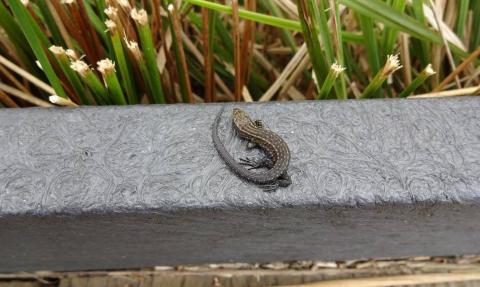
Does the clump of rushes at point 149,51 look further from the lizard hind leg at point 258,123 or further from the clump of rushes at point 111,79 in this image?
the lizard hind leg at point 258,123

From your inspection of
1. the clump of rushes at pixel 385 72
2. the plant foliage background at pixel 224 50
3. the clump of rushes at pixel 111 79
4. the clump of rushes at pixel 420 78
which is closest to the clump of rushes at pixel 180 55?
the plant foliage background at pixel 224 50

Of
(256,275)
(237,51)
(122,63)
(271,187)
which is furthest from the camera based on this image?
(256,275)

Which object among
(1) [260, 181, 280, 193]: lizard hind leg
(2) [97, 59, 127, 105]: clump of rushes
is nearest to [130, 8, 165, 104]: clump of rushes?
(2) [97, 59, 127, 105]: clump of rushes

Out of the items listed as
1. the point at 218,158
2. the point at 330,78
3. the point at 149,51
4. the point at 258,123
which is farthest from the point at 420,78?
the point at 149,51

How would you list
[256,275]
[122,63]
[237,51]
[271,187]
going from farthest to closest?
1. [256,275]
2. [237,51]
3. [122,63]
4. [271,187]

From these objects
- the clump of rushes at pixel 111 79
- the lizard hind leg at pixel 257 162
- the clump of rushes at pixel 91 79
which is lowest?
the lizard hind leg at pixel 257 162

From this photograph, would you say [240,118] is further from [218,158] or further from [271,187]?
[271,187]

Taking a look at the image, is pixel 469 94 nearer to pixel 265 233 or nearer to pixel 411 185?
pixel 411 185
